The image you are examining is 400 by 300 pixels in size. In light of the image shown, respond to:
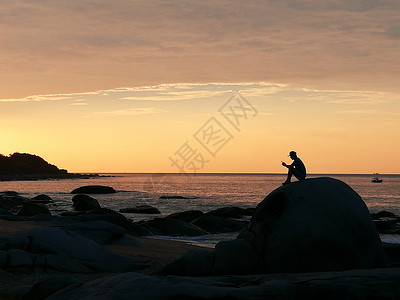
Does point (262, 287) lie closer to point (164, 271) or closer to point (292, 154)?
point (164, 271)

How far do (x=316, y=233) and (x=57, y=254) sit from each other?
468 centimetres

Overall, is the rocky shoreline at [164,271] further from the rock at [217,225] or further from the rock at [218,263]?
the rock at [217,225]

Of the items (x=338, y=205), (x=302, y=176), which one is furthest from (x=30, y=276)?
(x=302, y=176)

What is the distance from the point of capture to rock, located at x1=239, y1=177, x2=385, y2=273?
24.5ft

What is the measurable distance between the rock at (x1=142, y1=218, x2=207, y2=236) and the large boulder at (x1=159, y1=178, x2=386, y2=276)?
12.5m

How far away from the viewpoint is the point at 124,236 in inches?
545

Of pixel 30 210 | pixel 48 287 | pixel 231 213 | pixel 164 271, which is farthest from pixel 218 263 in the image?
pixel 231 213

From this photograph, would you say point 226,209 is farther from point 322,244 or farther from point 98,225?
point 322,244

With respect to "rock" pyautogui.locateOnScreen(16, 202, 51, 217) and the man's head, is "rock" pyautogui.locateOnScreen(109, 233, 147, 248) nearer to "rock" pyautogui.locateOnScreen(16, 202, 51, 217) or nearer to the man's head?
the man's head

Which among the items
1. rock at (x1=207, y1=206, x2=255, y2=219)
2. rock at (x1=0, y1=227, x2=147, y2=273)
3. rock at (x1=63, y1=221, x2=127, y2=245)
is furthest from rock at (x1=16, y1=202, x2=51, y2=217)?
rock at (x1=0, y1=227, x2=147, y2=273)

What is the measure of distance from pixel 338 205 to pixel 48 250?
5145mm

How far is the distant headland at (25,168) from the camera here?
531ft

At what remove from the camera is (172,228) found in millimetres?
20797

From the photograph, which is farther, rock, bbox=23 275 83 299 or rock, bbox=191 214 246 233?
rock, bbox=191 214 246 233
